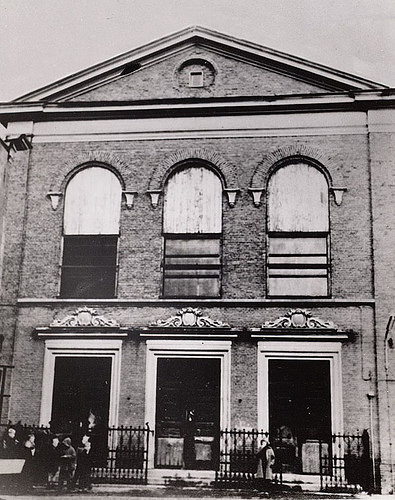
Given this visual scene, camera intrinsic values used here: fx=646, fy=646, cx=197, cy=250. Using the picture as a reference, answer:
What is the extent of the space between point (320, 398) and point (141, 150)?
6909mm

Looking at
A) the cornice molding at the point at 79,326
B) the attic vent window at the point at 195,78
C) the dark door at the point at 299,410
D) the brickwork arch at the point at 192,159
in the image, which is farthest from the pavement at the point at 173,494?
the attic vent window at the point at 195,78

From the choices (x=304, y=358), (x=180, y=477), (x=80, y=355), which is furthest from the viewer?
(x=80, y=355)

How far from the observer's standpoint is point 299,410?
13750 millimetres

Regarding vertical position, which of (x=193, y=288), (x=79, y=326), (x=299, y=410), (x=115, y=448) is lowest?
(x=115, y=448)

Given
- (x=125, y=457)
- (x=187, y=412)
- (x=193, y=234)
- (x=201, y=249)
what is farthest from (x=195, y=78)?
(x=125, y=457)

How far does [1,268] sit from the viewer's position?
47.3 ft

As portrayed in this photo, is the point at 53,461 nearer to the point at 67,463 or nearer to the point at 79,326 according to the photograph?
the point at 67,463

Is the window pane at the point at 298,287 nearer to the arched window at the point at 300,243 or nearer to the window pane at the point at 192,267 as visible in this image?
the arched window at the point at 300,243

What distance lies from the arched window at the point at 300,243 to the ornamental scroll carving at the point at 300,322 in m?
0.44

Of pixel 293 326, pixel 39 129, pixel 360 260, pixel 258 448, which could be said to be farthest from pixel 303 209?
pixel 39 129

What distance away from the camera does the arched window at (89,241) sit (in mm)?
14500

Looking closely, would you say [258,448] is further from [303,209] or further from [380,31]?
[380,31]

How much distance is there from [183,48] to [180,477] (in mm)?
9699

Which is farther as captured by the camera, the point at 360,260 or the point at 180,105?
the point at 180,105
